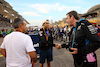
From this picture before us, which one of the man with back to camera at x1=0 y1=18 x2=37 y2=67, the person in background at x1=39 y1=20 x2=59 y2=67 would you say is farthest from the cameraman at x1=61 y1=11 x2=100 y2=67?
the person in background at x1=39 y1=20 x2=59 y2=67

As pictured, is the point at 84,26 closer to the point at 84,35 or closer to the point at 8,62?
the point at 84,35

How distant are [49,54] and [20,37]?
1.97 m

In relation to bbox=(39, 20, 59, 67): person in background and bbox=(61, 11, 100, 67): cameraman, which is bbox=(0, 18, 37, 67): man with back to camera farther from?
Answer: bbox=(39, 20, 59, 67): person in background

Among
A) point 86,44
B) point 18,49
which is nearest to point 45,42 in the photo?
point 18,49

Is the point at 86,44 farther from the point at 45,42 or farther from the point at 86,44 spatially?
the point at 45,42

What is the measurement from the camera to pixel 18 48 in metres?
1.76

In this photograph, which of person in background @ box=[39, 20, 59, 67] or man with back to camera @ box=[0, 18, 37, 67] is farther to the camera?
person in background @ box=[39, 20, 59, 67]

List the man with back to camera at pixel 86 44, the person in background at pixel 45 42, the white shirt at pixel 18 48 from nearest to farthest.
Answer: the man with back to camera at pixel 86 44 < the white shirt at pixel 18 48 < the person in background at pixel 45 42

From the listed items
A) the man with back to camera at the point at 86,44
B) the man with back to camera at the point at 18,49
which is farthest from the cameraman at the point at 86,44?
the man with back to camera at the point at 18,49

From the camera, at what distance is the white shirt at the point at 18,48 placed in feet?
5.69

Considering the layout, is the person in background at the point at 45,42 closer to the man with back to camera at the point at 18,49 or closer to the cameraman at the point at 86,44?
the man with back to camera at the point at 18,49

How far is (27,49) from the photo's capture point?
174 cm

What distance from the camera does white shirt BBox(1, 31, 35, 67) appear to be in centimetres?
173

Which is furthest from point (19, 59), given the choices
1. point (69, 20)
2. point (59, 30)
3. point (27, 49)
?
point (59, 30)
